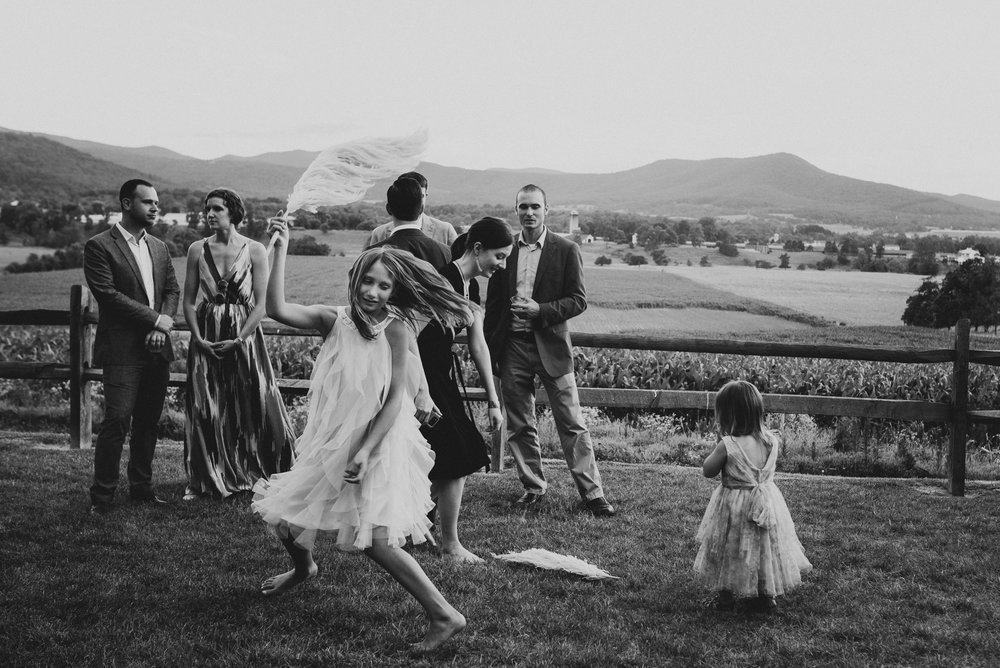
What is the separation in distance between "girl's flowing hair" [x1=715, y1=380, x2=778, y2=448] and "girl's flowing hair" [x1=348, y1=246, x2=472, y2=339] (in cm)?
134

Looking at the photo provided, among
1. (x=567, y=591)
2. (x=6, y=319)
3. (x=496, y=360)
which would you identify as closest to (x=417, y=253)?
(x=496, y=360)

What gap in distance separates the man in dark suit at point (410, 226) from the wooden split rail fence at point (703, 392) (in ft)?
6.41

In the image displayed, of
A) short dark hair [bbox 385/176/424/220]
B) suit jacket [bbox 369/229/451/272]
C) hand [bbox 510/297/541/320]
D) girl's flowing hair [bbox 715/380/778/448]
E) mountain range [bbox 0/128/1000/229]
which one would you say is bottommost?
girl's flowing hair [bbox 715/380/778/448]

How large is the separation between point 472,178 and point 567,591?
27.1ft

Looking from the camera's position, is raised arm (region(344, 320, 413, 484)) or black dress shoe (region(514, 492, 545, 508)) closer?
raised arm (region(344, 320, 413, 484))

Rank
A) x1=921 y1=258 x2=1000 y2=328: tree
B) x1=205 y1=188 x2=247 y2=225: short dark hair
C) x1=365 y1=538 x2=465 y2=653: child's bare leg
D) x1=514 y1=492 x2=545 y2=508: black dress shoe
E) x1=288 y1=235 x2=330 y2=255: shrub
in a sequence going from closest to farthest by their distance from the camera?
x1=365 y1=538 x2=465 y2=653: child's bare leg < x1=205 y1=188 x2=247 y2=225: short dark hair < x1=514 y1=492 x2=545 y2=508: black dress shoe < x1=921 y1=258 x2=1000 y2=328: tree < x1=288 y1=235 x2=330 y2=255: shrub

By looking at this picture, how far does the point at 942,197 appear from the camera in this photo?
387 inches

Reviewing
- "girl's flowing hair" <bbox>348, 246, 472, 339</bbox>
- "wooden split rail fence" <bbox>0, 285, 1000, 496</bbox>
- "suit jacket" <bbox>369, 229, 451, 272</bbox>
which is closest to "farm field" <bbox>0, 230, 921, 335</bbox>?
"wooden split rail fence" <bbox>0, 285, 1000, 496</bbox>

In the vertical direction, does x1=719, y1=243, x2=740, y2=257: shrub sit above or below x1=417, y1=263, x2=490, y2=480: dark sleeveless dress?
above

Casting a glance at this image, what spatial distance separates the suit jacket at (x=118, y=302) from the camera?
5.20 meters

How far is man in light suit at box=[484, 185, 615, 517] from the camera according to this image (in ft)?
17.9

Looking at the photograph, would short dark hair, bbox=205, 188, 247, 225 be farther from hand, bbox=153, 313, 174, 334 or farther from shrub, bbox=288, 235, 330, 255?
shrub, bbox=288, 235, 330, 255

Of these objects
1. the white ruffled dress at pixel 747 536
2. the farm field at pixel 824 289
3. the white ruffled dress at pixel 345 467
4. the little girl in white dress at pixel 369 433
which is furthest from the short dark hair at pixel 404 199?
the farm field at pixel 824 289

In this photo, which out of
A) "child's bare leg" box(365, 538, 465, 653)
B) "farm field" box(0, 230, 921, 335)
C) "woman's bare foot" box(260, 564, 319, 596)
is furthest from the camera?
"farm field" box(0, 230, 921, 335)
